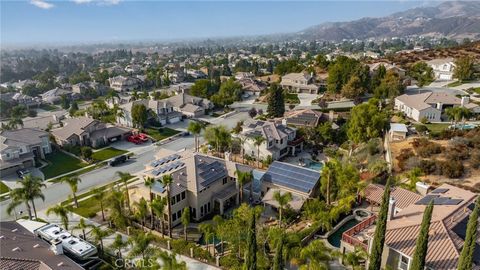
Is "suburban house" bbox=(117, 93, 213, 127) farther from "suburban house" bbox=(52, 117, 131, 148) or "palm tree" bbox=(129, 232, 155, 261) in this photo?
"palm tree" bbox=(129, 232, 155, 261)

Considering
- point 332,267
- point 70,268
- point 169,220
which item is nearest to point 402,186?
point 332,267

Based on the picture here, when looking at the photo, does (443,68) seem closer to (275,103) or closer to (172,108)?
(275,103)

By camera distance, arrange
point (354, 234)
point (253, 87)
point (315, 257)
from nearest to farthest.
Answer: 1. point (315, 257)
2. point (354, 234)
3. point (253, 87)

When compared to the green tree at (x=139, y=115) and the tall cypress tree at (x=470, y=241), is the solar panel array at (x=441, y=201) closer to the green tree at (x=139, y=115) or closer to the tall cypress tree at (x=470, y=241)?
the tall cypress tree at (x=470, y=241)

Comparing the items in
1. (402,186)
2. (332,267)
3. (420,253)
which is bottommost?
(332,267)

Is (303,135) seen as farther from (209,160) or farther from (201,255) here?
(201,255)

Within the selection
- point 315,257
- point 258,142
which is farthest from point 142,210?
point 258,142
